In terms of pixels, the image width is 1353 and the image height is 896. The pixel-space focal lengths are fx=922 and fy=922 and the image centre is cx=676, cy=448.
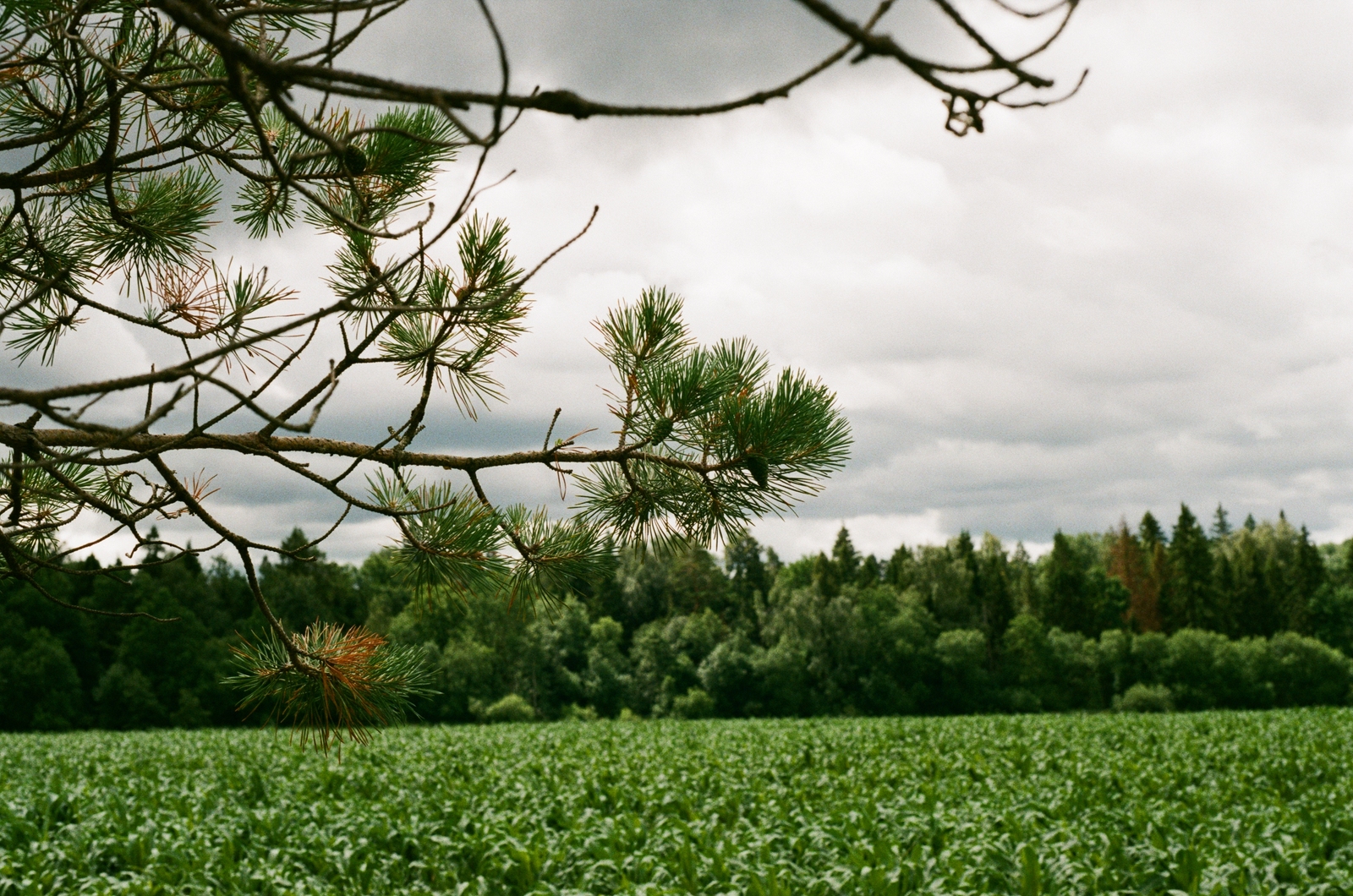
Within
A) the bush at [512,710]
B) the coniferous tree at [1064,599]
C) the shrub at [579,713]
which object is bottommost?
the shrub at [579,713]

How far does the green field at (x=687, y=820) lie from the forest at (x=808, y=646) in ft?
78.4

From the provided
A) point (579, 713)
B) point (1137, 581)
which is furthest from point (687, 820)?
point (1137, 581)

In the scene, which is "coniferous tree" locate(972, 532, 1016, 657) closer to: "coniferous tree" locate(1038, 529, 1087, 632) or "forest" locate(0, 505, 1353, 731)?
"forest" locate(0, 505, 1353, 731)

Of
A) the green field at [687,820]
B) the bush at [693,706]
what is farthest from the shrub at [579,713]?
the green field at [687,820]

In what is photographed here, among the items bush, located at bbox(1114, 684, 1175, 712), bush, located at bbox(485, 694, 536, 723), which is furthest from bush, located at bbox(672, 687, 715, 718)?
bush, located at bbox(1114, 684, 1175, 712)

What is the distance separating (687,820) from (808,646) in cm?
4197

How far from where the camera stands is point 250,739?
20.6 m

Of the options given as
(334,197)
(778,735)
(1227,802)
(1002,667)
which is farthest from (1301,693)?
(334,197)

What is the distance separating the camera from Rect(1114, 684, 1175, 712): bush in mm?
46000

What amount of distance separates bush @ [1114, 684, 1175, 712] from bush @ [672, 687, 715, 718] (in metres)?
20.8

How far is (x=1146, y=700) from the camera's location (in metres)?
46.2

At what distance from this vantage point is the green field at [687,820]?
7629mm

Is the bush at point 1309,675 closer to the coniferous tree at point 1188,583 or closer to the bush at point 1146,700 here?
the bush at point 1146,700

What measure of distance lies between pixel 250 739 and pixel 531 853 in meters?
15.3
